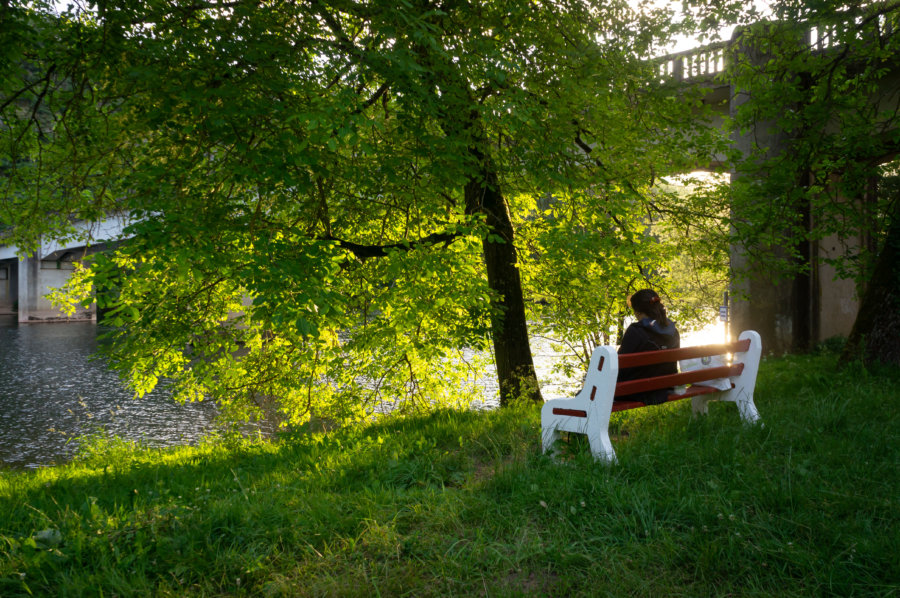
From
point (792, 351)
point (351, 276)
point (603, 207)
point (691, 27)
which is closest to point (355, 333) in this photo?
point (351, 276)

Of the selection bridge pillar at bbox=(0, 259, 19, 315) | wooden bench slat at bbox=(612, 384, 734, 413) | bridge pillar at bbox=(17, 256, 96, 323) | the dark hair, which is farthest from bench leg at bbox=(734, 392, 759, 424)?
bridge pillar at bbox=(0, 259, 19, 315)

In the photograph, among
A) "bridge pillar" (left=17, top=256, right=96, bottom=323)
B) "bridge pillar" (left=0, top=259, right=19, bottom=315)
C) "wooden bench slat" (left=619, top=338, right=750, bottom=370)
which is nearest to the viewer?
"wooden bench slat" (left=619, top=338, right=750, bottom=370)

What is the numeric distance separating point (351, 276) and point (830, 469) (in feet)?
22.4

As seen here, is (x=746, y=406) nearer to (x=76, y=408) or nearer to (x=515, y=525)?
(x=515, y=525)

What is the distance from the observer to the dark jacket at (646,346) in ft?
14.8

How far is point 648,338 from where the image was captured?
4.54 m

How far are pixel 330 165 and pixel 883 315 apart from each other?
6758 millimetres

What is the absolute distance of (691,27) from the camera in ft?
25.2

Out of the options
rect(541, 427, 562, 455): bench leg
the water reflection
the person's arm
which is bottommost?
the water reflection

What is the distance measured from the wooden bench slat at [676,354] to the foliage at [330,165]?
2375mm

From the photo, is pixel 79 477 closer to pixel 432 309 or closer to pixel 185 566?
pixel 185 566

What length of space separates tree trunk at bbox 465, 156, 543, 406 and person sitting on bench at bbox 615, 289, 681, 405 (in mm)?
3394

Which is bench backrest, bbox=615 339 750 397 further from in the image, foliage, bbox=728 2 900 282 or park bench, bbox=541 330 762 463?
foliage, bbox=728 2 900 282

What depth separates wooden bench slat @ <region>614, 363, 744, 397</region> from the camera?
13.6ft
